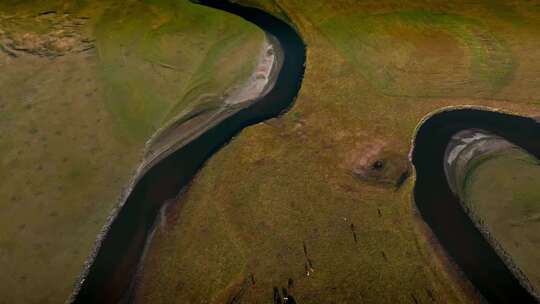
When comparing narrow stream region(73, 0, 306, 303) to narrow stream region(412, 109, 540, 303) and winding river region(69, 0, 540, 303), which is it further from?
narrow stream region(412, 109, 540, 303)

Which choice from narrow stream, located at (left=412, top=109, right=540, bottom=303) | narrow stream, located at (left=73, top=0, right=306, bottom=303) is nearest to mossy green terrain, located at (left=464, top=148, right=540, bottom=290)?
narrow stream, located at (left=412, top=109, right=540, bottom=303)

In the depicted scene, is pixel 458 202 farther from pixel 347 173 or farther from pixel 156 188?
pixel 156 188

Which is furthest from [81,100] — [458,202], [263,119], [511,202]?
[511,202]

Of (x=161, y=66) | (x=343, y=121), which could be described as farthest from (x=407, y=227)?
(x=161, y=66)

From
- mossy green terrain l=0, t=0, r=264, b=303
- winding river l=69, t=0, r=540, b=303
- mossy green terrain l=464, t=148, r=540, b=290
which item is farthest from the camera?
mossy green terrain l=0, t=0, r=264, b=303

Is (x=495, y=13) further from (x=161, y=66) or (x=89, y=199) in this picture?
(x=89, y=199)

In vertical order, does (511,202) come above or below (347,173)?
above
